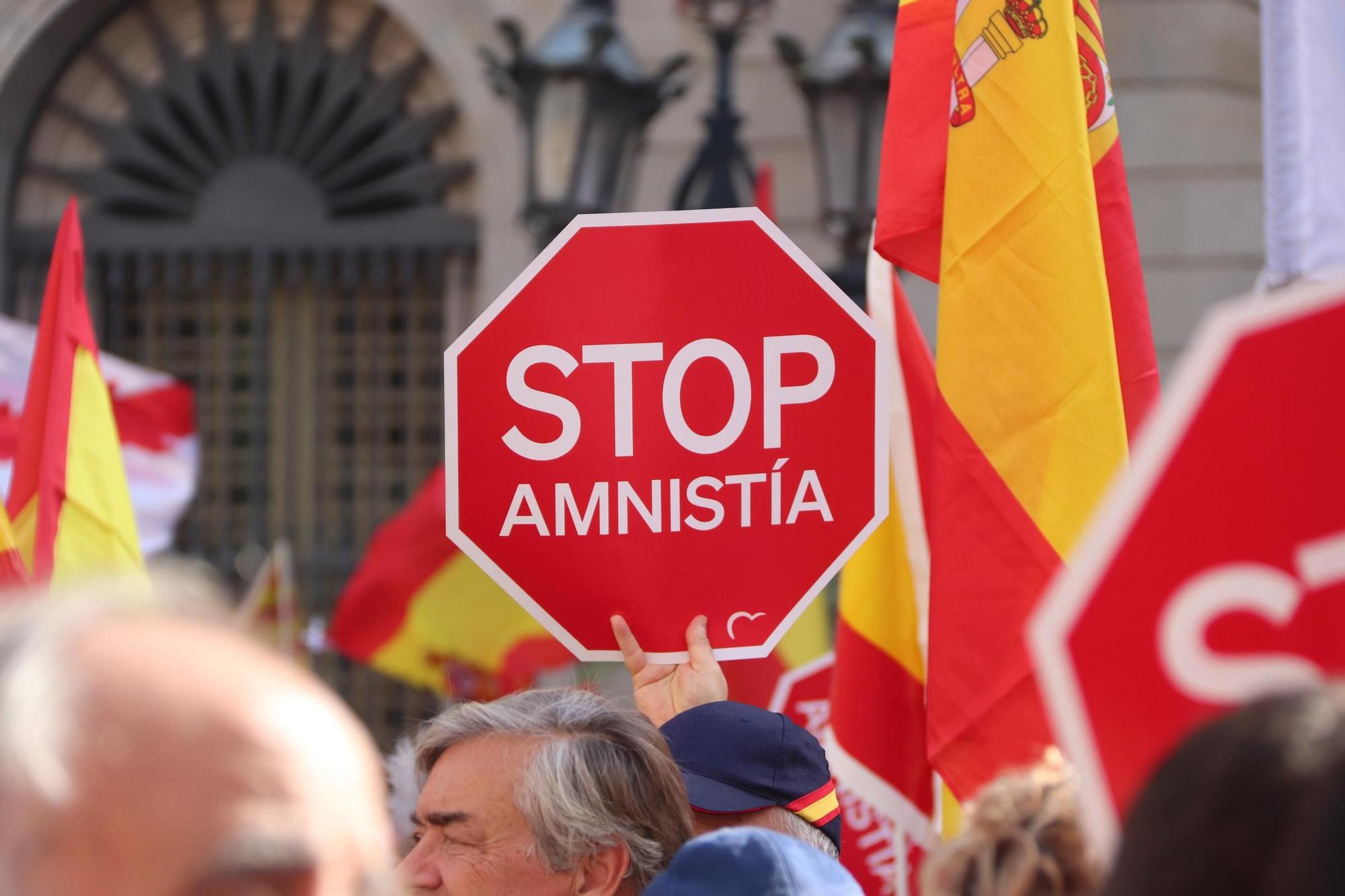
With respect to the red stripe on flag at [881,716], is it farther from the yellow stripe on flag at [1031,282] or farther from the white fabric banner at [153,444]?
the white fabric banner at [153,444]

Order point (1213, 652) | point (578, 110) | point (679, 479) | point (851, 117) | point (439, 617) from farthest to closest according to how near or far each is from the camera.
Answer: point (439, 617), point (578, 110), point (851, 117), point (679, 479), point (1213, 652)

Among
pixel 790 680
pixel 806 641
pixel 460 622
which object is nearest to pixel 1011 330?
pixel 790 680

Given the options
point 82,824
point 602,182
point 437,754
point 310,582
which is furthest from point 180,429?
point 82,824

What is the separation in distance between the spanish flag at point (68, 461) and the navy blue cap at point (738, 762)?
4.53 feet

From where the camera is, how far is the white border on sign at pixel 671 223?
2.63 meters

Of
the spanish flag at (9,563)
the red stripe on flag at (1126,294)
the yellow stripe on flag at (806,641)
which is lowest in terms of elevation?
the yellow stripe on flag at (806,641)

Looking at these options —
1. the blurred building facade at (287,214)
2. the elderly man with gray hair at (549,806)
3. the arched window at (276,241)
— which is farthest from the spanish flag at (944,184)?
the arched window at (276,241)

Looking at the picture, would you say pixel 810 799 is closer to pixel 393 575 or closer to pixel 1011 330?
pixel 1011 330

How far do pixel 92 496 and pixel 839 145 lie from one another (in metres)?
3.37

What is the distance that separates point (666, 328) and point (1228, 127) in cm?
674

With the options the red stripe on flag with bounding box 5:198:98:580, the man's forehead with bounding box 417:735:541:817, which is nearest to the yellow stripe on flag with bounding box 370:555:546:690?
the red stripe on flag with bounding box 5:198:98:580

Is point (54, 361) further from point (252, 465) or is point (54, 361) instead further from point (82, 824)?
point (252, 465)

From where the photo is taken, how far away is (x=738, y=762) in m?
2.68

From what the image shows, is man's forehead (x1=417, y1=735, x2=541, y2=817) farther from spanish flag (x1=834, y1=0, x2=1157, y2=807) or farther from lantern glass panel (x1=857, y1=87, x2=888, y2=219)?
lantern glass panel (x1=857, y1=87, x2=888, y2=219)
